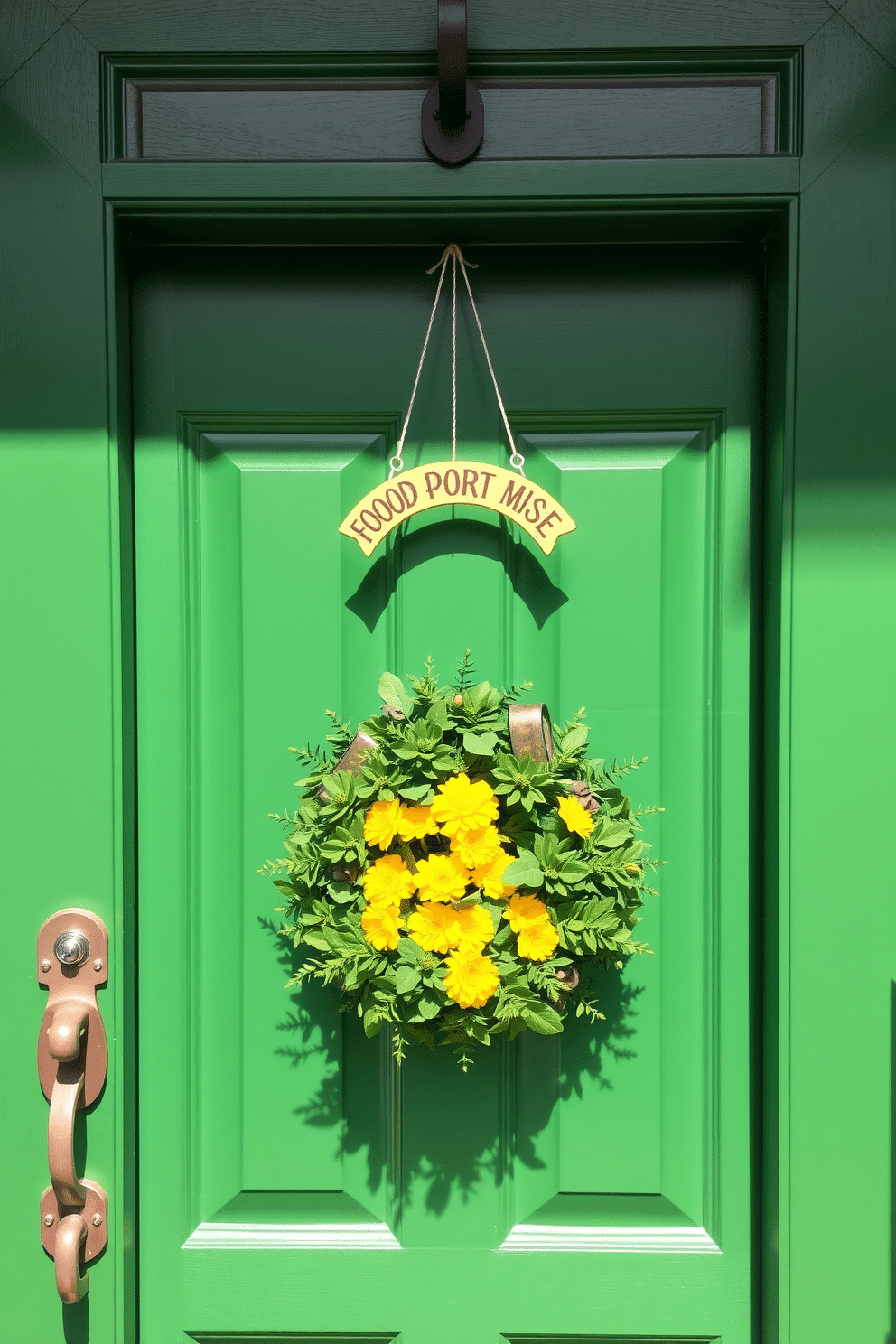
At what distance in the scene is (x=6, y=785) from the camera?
1.18 m

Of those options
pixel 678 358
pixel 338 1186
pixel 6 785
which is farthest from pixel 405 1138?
pixel 678 358

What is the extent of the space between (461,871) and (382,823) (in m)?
0.12

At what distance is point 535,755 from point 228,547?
0.57m

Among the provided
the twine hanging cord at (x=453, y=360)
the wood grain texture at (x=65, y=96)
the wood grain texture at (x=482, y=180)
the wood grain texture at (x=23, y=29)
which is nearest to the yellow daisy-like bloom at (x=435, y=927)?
the twine hanging cord at (x=453, y=360)

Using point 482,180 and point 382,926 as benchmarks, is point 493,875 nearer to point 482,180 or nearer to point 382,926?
point 382,926

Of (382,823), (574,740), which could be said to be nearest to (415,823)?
(382,823)

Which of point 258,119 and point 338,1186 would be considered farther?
point 338,1186

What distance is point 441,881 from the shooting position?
1.10 metres

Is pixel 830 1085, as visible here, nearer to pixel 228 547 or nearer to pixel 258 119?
pixel 228 547

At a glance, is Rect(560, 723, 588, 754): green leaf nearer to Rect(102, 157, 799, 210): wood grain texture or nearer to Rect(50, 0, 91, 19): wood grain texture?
Rect(102, 157, 799, 210): wood grain texture

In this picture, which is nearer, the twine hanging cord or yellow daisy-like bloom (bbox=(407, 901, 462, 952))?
yellow daisy-like bloom (bbox=(407, 901, 462, 952))

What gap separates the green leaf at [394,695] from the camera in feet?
3.82

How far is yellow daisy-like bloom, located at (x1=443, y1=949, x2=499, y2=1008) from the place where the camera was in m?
1.07

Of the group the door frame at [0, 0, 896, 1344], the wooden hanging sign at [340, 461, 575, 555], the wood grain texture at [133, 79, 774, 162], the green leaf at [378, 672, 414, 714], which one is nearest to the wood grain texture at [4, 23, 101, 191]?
the door frame at [0, 0, 896, 1344]
